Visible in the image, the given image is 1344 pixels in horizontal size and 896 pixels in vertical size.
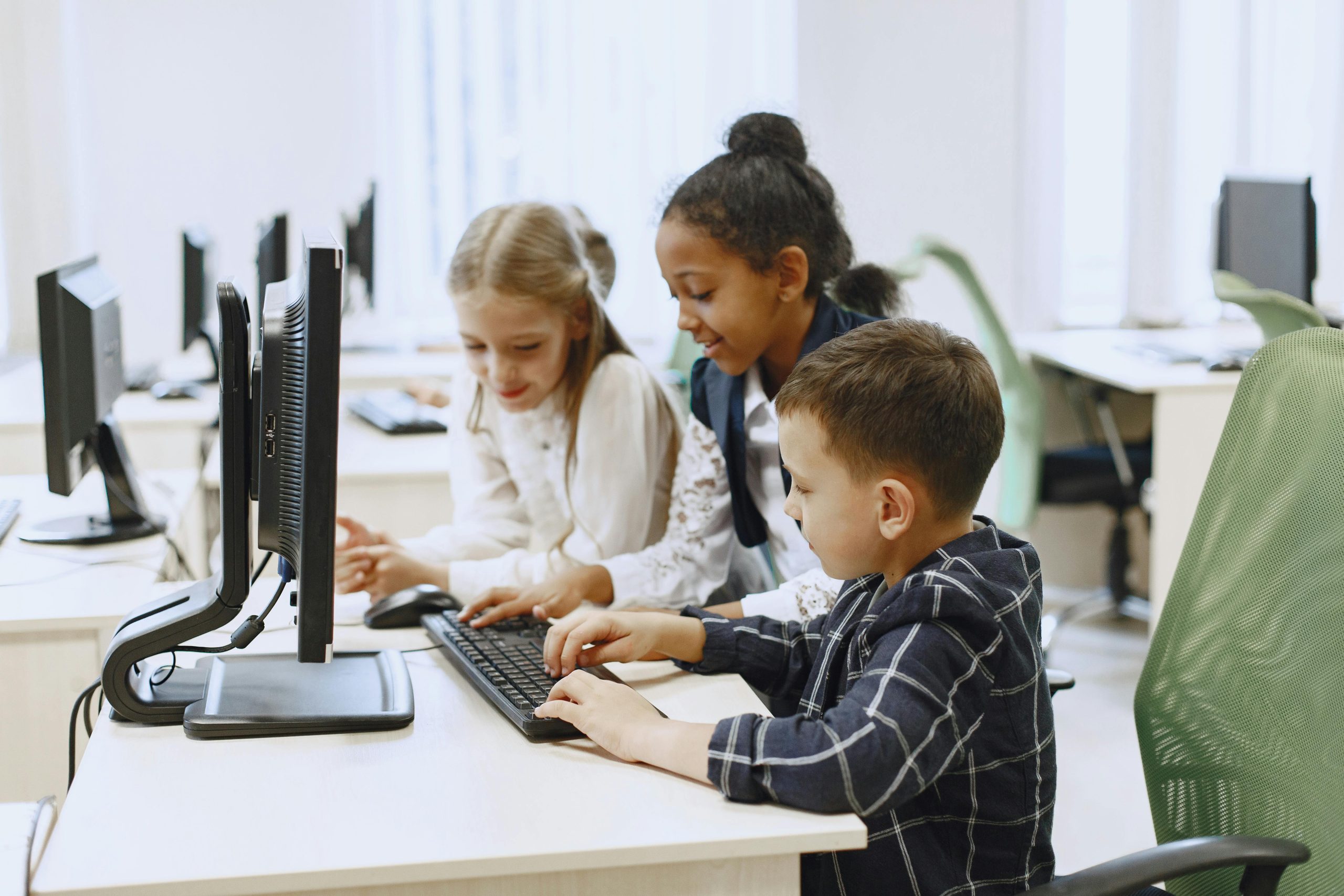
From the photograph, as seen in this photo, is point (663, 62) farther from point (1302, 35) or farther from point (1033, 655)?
point (1033, 655)

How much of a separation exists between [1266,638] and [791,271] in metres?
0.66

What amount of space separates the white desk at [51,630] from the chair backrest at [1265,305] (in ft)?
6.16

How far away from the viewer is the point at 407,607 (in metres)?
1.32

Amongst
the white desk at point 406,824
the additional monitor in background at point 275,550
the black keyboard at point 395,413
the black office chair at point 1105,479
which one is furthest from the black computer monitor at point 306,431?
the black office chair at point 1105,479

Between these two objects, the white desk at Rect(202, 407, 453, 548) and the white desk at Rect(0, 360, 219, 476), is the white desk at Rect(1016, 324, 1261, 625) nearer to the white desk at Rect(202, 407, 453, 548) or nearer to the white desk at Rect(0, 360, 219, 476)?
the white desk at Rect(202, 407, 453, 548)

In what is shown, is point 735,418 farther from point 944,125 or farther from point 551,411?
point 944,125

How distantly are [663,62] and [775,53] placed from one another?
1.23ft

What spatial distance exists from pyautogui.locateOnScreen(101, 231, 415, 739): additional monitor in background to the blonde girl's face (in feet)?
1.83

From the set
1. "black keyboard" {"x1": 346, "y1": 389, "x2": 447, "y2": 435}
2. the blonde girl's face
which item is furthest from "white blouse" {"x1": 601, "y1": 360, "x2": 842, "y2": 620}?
"black keyboard" {"x1": 346, "y1": 389, "x2": 447, "y2": 435}

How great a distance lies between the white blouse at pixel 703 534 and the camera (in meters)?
1.52

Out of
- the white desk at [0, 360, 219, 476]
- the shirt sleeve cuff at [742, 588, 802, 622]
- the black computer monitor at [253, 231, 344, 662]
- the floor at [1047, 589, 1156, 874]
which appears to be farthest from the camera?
the white desk at [0, 360, 219, 476]

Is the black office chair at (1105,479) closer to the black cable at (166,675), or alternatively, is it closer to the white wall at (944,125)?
the white wall at (944,125)

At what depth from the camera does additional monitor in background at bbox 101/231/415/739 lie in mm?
905

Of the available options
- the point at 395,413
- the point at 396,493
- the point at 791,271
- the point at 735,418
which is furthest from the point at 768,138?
Answer: the point at 395,413
